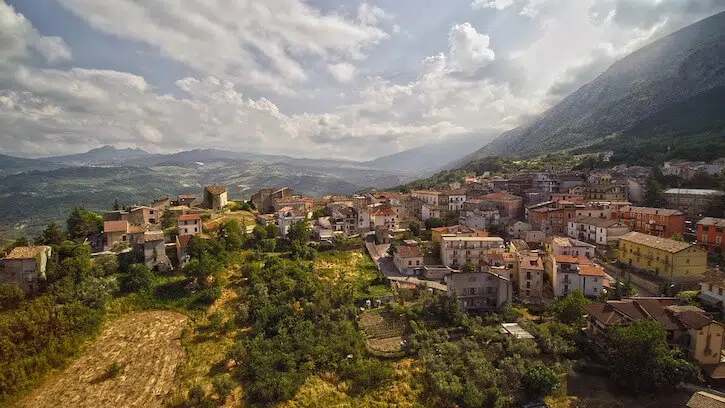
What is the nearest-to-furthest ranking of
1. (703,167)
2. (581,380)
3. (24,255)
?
(581,380) < (24,255) < (703,167)

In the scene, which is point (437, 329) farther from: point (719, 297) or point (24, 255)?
point (24, 255)

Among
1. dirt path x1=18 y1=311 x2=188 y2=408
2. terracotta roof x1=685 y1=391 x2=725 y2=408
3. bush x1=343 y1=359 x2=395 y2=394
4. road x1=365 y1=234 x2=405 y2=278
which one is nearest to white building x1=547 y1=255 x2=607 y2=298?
terracotta roof x1=685 y1=391 x2=725 y2=408

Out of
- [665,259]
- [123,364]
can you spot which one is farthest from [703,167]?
[123,364]

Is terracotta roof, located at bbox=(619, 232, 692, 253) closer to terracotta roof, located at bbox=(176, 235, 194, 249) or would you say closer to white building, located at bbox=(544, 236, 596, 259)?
white building, located at bbox=(544, 236, 596, 259)

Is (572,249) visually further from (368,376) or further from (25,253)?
(25,253)

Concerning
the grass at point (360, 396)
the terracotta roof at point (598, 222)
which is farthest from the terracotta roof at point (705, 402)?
the terracotta roof at point (598, 222)

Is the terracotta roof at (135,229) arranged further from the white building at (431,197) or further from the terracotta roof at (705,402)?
the terracotta roof at (705,402)
